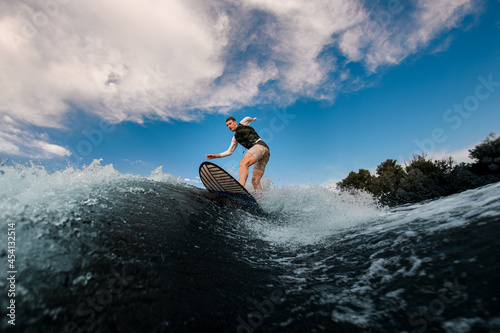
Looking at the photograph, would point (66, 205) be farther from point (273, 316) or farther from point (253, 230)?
point (253, 230)

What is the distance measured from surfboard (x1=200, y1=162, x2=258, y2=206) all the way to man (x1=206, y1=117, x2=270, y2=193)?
3.68ft

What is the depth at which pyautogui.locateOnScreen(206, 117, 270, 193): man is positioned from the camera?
6.77m

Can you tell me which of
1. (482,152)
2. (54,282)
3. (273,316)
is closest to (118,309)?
(54,282)

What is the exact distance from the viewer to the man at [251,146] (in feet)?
22.2

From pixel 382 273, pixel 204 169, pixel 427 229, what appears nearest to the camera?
pixel 382 273

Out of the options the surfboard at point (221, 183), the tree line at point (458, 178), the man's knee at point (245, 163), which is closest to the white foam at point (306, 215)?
the surfboard at point (221, 183)

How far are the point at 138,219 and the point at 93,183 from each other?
1.32 metres

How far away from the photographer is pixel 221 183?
5.74m

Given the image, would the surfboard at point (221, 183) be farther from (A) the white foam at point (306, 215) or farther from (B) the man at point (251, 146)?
(B) the man at point (251, 146)

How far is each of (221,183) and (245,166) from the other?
38.5 inches

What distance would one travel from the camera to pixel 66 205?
228 centimetres

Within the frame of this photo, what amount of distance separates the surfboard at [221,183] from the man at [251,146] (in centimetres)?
112

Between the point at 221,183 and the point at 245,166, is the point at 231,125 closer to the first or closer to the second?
the point at 245,166

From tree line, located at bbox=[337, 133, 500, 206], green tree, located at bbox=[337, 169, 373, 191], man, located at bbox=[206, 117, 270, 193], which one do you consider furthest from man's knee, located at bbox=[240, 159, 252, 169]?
green tree, located at bbox=[337, 169, 373, 191]
